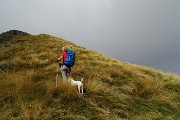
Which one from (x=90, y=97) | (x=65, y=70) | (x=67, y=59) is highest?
(x=67, y=59)

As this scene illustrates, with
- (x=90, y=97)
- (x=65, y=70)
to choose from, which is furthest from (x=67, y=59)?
(x=90, y=97)

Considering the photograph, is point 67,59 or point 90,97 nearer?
point 90,97

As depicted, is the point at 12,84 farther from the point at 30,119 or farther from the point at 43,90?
the point at 30,119

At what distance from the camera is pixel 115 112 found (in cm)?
1294

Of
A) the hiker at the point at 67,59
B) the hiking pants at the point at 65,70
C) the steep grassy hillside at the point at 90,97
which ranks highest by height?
the hiker at the point at 67,59

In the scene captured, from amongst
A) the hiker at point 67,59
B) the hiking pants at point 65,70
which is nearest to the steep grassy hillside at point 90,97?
the hiking pants at point 65,70

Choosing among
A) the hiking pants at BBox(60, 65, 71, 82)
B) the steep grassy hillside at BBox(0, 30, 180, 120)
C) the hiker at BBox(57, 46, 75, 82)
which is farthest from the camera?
the hiking pants at BBox(60, 65, 71, 82)

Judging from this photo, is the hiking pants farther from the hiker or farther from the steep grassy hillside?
the steep grassy hillside

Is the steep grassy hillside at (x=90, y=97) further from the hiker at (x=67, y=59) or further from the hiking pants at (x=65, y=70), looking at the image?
the hiker at (x=67, y=59)

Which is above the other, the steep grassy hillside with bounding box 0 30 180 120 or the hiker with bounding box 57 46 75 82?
the hiker with bounding box 57 46 75 82

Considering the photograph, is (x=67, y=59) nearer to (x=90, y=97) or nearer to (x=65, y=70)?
(x=65, y=70)

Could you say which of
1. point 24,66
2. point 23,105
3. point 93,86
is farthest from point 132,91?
point 24,66

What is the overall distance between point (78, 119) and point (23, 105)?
2.26m

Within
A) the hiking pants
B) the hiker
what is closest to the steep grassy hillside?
the hiking pants
